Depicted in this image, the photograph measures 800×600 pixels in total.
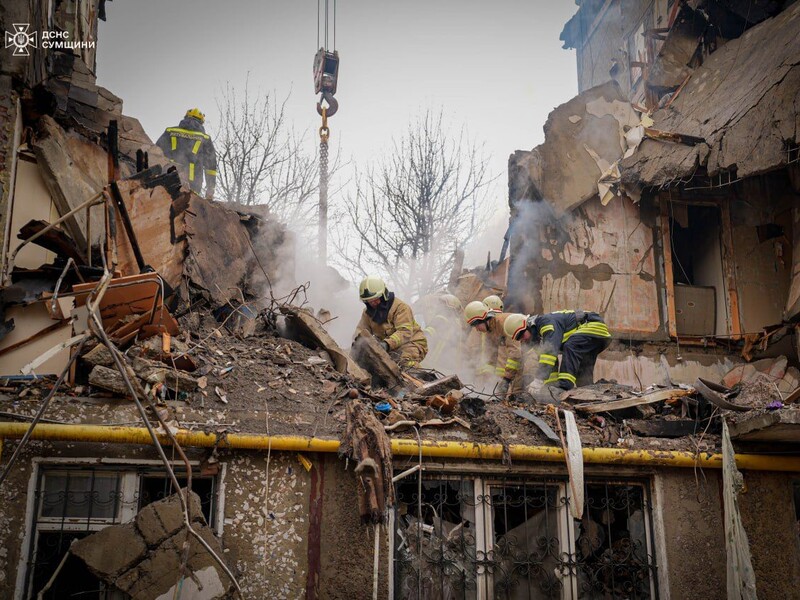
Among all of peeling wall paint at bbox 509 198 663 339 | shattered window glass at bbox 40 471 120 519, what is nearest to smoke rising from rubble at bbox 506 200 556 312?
peeling wall paint at bbox 509 198 663 339

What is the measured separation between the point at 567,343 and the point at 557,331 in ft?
0.60

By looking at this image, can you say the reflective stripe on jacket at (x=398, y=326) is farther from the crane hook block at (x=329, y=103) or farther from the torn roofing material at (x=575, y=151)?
the crane hook block at (x=329, y=103)

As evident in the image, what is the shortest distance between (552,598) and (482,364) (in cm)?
523

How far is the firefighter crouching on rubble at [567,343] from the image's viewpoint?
8148 mm

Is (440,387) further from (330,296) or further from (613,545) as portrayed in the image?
(330,296)

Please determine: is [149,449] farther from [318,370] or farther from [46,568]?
[318,370]

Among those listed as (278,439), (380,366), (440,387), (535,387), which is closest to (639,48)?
(535,387)

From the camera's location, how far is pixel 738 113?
9328 millimetres

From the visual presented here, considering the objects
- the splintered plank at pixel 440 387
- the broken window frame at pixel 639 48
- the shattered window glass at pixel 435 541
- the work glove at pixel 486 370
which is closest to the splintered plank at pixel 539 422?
the splintered plank at pixel 440 387

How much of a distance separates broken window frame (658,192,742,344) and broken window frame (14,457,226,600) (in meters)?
7.37

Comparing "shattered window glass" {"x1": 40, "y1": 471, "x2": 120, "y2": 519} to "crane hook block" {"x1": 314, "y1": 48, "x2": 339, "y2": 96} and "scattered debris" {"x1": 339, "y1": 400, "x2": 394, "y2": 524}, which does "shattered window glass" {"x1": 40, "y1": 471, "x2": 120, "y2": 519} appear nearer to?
"scattered debris" {"x1": 339, "y1": 400, "x2": 394, "y2": 524}

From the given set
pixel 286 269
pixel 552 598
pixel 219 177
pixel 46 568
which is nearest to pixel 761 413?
pixel 552 598

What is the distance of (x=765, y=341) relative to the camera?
975 cm

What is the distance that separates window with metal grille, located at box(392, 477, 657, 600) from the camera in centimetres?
592
